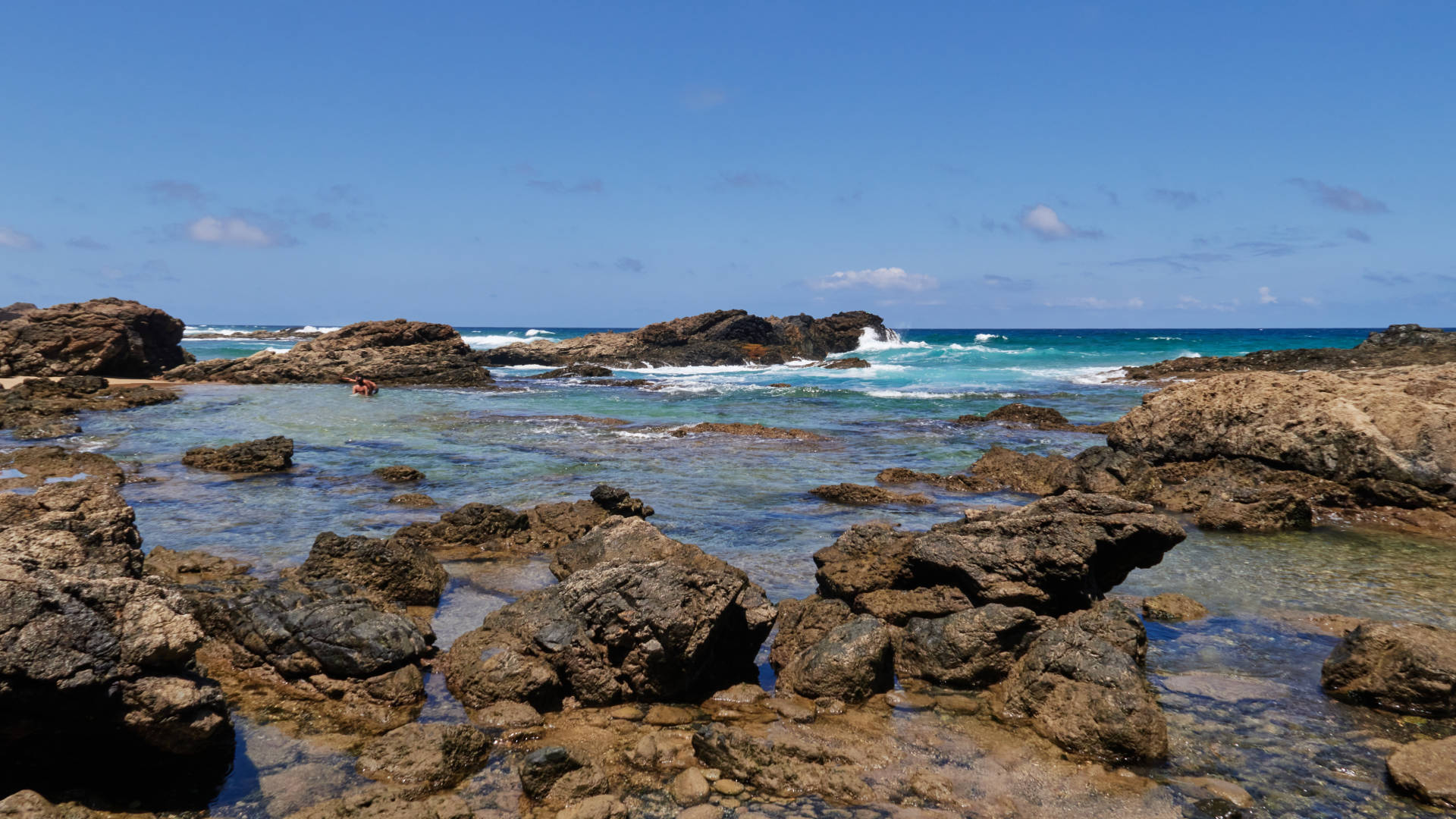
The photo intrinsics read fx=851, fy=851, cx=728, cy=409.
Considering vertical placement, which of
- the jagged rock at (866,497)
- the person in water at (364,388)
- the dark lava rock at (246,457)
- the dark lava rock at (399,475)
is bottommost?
the jagged rock at (866,497)

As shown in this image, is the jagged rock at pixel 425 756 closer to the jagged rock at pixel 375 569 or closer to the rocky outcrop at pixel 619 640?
the rocky outcrop at pixel 619 640

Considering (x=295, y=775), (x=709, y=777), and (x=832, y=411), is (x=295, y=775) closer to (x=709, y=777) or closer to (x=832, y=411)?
(x=709, y=777)

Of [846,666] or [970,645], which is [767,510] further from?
[846,666]

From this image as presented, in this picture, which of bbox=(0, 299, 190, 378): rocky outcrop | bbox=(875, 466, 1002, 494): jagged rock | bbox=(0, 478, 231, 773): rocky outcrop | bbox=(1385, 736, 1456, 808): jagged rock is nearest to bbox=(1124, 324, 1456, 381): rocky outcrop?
bbox=(875, 466, 1002, 494): jagged rock

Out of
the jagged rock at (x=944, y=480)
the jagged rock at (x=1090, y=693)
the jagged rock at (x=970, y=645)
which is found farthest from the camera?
the jagged rock at (x=944, y=480)

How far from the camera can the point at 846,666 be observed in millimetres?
5531

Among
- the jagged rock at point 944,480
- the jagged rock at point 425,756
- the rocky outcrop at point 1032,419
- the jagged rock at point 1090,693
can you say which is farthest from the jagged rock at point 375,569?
the rocky outcrop at point 1032,419

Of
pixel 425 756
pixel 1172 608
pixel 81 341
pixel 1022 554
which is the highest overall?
pixel 81 341

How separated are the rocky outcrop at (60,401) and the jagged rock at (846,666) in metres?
19.1

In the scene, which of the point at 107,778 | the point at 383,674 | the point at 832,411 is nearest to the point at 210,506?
the point at 383,674

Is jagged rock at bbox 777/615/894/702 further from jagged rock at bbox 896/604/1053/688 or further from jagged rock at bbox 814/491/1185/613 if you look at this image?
jagged rock at bbox 814/491/1185/613

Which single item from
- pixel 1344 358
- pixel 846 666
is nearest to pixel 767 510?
pixel 846 666

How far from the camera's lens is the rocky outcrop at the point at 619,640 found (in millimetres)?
5398

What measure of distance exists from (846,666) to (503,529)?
212 inches
